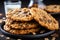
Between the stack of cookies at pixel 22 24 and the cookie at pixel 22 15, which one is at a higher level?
the cookie at pixel 22 15

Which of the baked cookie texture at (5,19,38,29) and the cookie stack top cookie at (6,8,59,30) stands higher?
the cookie stack top cookie at (6,8,59,30)

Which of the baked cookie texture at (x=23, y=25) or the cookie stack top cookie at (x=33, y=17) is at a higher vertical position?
the cookie stack top cookie at (x=33, y=17)

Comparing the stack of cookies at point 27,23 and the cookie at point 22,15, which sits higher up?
the cookie at point 22,15

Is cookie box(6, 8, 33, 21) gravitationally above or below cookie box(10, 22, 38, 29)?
above

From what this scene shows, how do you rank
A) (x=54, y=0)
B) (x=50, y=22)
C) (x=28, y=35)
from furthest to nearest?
(x=54, y=0)
(x=50, y=22)
(x=28, y=35)

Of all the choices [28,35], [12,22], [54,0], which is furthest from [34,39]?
[54,0]

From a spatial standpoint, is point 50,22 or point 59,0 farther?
point 59,0

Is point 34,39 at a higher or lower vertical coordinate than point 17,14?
lower

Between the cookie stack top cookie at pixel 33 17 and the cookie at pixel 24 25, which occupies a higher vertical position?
the cookie stack top cookie at pixel 33 17

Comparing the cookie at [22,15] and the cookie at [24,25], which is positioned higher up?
the cookie at [22,15]

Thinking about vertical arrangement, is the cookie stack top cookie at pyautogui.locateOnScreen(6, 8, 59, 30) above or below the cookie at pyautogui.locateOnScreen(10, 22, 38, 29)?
above

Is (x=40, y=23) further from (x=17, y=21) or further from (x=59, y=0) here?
(x=59, y=0)
